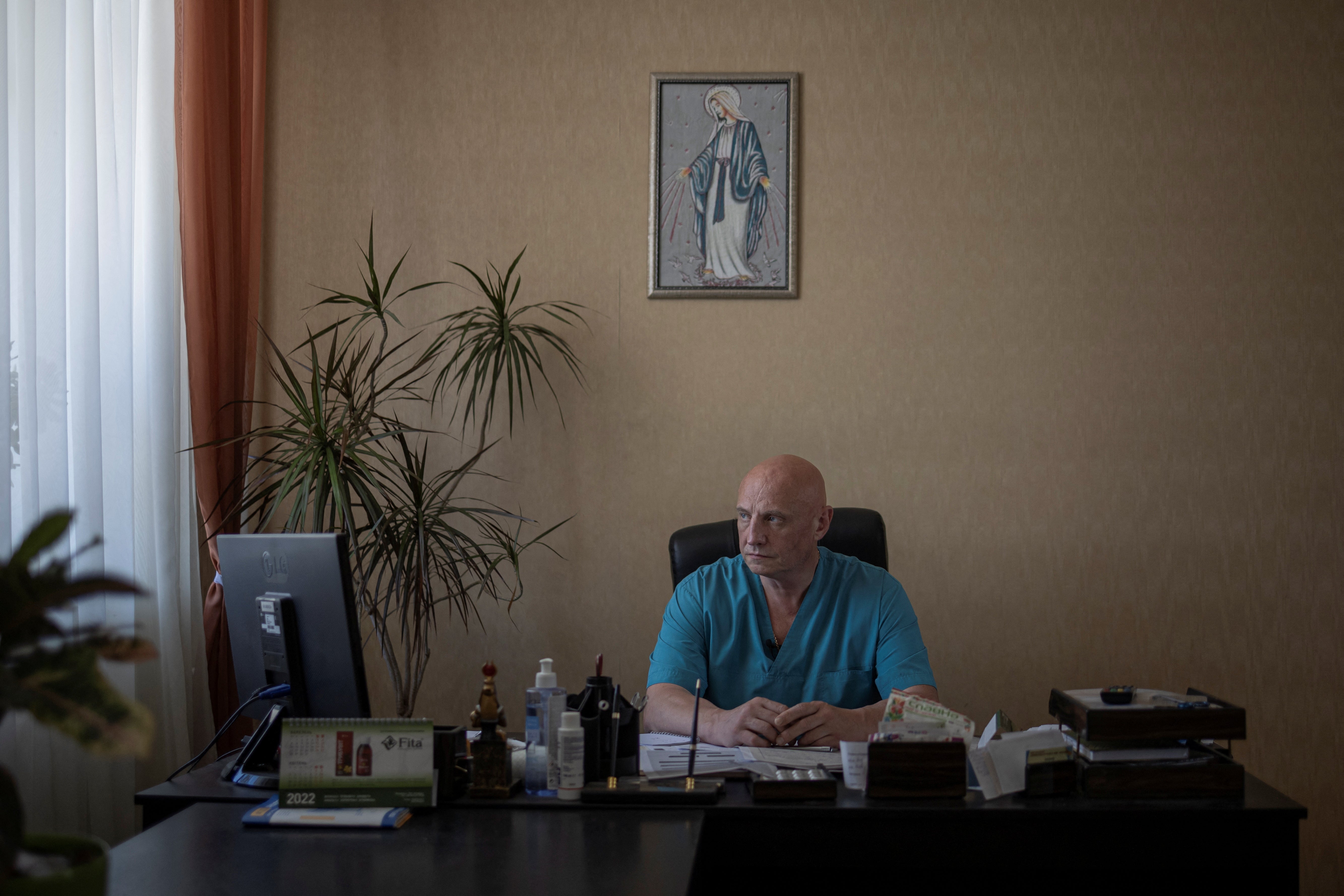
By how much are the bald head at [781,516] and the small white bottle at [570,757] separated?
812mm

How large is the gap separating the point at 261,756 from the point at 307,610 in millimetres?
285

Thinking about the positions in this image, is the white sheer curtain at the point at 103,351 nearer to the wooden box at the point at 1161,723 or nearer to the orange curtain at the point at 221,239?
the orange curtain at the point at 221,239

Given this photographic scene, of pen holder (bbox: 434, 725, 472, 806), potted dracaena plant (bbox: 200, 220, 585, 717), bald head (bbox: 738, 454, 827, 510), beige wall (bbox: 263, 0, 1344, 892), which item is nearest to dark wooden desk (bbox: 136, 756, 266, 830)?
pen holder (bbox: 434, 725, 472, 806)

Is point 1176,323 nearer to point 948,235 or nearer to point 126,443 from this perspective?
point 948,235

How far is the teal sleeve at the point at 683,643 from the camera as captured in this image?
7.29 feet

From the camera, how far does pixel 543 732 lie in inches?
62.1

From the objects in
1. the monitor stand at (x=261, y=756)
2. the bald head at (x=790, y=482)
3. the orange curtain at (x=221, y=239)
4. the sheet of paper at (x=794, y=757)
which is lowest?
the sheet of paper at (x=794, y=757)

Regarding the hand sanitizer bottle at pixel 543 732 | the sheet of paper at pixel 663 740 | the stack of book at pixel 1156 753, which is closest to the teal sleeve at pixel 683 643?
the sheet of paper at pixel 663 740

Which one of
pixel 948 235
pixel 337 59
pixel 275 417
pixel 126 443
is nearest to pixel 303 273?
pixel 275 417

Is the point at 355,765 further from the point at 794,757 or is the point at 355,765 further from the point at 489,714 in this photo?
the point at 794,757

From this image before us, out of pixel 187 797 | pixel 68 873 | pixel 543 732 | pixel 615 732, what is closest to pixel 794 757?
pixel 615 732

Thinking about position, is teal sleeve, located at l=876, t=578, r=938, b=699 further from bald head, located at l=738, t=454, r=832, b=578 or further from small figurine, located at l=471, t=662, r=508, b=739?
small figurine, located at l=471, t=662, r=508, b=739

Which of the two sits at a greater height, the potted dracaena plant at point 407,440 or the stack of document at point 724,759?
the potted dracaena plant at point 407,440

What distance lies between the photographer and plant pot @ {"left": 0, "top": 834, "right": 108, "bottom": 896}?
0.68m
